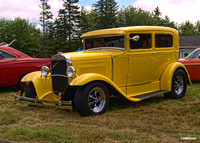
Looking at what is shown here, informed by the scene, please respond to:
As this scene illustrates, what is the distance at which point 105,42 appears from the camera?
6352 millimetres

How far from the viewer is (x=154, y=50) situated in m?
6.61

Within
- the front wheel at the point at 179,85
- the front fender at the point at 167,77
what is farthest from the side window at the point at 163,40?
the front wheel at the point at 179,85

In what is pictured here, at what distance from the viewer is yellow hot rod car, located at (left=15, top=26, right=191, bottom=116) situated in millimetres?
5133

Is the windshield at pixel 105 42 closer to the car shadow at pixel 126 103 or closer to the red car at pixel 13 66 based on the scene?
the car shadow at pixel 126 103

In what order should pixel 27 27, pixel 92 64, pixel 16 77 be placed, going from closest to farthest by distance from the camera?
pixel 92 64, pixel 16 77, pixel 27 27

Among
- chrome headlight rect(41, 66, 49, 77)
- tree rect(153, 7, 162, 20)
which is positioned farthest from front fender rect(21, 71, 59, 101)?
tree rect(153, 7, 162, 20)

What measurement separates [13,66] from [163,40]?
5.06 metres

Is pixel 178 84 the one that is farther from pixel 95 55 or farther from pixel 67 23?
pixel 67 23

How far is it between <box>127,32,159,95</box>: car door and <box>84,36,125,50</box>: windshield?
0.27 m

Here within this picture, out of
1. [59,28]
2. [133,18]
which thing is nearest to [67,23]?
[59,28]

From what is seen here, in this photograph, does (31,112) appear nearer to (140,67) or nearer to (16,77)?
(140,67)

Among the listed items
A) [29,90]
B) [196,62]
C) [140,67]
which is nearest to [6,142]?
[29,90]

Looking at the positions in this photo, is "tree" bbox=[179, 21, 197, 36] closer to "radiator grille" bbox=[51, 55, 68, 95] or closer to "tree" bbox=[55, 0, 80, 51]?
"tree" bbox=[55, 0, 80, 51]

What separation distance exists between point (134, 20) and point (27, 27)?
2072 cm
